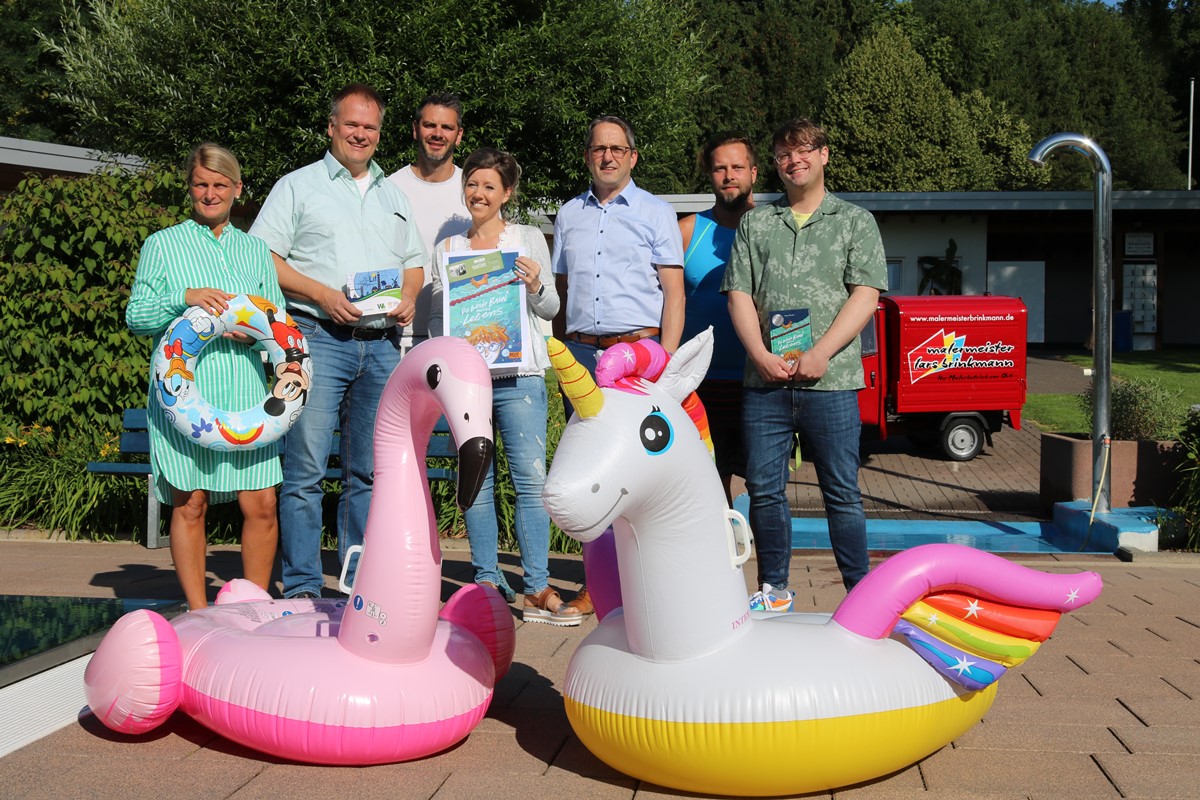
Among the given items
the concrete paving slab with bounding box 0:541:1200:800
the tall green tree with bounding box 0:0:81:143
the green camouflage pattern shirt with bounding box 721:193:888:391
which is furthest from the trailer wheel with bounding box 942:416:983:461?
the tall green tree with bounding box 0:0:81:143

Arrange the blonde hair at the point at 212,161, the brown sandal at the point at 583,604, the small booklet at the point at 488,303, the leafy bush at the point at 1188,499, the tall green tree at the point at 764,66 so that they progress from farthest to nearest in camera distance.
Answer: the tall green tree at the point at 764,66
the leafy bush at the point at 1188,499
the brown sandal at the point at 583,604
the small booklet at the point at 488,303
the blonde hair at the point at 212,161

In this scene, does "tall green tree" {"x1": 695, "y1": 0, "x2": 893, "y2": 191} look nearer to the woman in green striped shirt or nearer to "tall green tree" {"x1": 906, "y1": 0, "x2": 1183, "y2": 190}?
"tall green tree" {"x1": 906, "y1": 0, "x2": 1183, "y2": 190}

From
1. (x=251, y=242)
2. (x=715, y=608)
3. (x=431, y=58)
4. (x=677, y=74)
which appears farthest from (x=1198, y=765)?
(x=677, y=74)

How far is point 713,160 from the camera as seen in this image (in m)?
5.28

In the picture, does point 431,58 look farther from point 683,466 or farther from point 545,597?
point 683,466

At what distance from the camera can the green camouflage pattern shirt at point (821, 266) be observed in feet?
15.4

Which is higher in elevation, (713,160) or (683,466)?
(713,160)

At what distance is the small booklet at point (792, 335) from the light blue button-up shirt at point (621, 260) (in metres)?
0.71

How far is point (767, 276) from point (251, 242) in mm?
2234

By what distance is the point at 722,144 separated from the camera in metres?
5.23

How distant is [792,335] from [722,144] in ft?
3.65

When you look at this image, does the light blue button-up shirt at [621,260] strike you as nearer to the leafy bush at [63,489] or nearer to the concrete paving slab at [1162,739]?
the concrete paving slab at [1162,739]

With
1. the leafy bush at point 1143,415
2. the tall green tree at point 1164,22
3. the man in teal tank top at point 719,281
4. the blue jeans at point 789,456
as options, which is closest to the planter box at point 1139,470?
the leafy bush at point 1143,415

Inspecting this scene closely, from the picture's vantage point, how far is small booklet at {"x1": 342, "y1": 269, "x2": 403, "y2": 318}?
16.5ft
